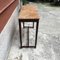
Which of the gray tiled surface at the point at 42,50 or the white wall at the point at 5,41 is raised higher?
the white wall at the point at 5,41

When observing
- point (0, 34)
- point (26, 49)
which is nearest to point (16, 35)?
point (26, 49)

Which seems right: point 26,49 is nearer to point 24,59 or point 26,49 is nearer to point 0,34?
point 24,59

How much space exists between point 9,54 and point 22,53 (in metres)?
0.26

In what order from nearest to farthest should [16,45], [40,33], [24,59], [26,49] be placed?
[24,59] < [26,49] < [16,45] < [40,33]

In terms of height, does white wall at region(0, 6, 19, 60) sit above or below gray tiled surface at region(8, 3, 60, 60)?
above

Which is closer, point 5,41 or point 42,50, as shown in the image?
point 5,41

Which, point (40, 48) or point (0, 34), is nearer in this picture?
point (0, 34)

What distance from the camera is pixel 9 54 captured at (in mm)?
2889

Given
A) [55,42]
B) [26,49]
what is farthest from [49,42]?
[26,49]

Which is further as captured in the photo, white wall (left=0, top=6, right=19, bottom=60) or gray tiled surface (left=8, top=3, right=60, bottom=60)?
gray tiled surface (left=8, top=3, right=60, bottom=60)

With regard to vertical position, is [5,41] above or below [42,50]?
above

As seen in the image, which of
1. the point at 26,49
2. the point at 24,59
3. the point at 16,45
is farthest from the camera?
the point at 16,45

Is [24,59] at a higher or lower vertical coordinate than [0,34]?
lower

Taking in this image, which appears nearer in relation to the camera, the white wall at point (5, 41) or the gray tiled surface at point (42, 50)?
the white wall at point (5, 41)
